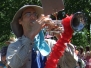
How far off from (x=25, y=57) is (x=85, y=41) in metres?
17.5

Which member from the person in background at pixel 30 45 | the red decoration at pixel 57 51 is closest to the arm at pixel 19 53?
the person in background at pixel 30 45

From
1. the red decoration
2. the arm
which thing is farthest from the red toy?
the arm

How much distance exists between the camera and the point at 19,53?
10.9ft

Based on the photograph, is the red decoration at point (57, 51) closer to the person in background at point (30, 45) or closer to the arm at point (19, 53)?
the person in background at point (30, 45)

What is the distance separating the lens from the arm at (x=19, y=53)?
330 centimetres

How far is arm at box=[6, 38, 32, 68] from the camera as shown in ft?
10.8

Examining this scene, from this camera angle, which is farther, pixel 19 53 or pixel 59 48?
pixel 59 48

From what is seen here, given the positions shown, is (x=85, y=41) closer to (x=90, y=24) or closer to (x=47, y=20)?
(x=90, y=24)

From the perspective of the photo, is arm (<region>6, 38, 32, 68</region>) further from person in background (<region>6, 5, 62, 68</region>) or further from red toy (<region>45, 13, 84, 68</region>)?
red toy (<region>45, 13, 84, 68</region>)

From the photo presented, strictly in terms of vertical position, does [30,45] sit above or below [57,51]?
above

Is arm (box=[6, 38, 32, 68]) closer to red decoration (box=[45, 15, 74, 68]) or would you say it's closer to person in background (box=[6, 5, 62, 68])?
person in background (box=[6, 5, 62, 68])

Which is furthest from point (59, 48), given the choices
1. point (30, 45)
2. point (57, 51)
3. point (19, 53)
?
point (19, 53)

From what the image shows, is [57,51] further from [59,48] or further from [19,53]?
[19,53]

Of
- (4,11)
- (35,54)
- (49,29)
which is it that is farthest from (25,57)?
(4,11)
